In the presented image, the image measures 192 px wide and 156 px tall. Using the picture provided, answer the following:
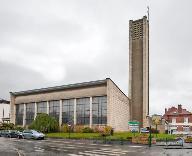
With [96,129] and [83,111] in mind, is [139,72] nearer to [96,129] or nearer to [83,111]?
[83,111]

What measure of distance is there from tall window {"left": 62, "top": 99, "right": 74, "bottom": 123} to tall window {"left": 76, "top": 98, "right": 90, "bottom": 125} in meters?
1.86

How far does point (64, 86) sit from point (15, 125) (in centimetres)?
1972

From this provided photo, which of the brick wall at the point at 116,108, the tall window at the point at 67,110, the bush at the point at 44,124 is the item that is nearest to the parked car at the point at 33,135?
the bush at the point at 44,124

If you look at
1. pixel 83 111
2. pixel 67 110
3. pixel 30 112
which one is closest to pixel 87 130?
pixel 83 111

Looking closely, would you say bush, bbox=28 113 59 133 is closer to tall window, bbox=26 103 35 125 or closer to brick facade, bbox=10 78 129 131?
brick facade, bbox=10 78 129 131

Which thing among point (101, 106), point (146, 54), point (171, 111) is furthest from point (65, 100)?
point (171, 111)

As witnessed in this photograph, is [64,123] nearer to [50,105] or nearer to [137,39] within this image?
[50,105]

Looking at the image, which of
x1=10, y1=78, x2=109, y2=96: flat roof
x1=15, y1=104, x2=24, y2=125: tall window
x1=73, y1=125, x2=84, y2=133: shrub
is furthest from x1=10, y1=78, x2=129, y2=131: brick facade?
x1=15, y1=104, x2=24, y2=125: tall window

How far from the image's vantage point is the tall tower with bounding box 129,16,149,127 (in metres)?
74.8

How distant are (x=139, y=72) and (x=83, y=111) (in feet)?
48.2

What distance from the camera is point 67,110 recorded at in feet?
256

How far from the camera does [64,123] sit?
77938mm

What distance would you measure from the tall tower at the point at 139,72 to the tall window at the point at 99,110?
7455 mm

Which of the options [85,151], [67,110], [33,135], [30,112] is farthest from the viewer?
[30,112]
